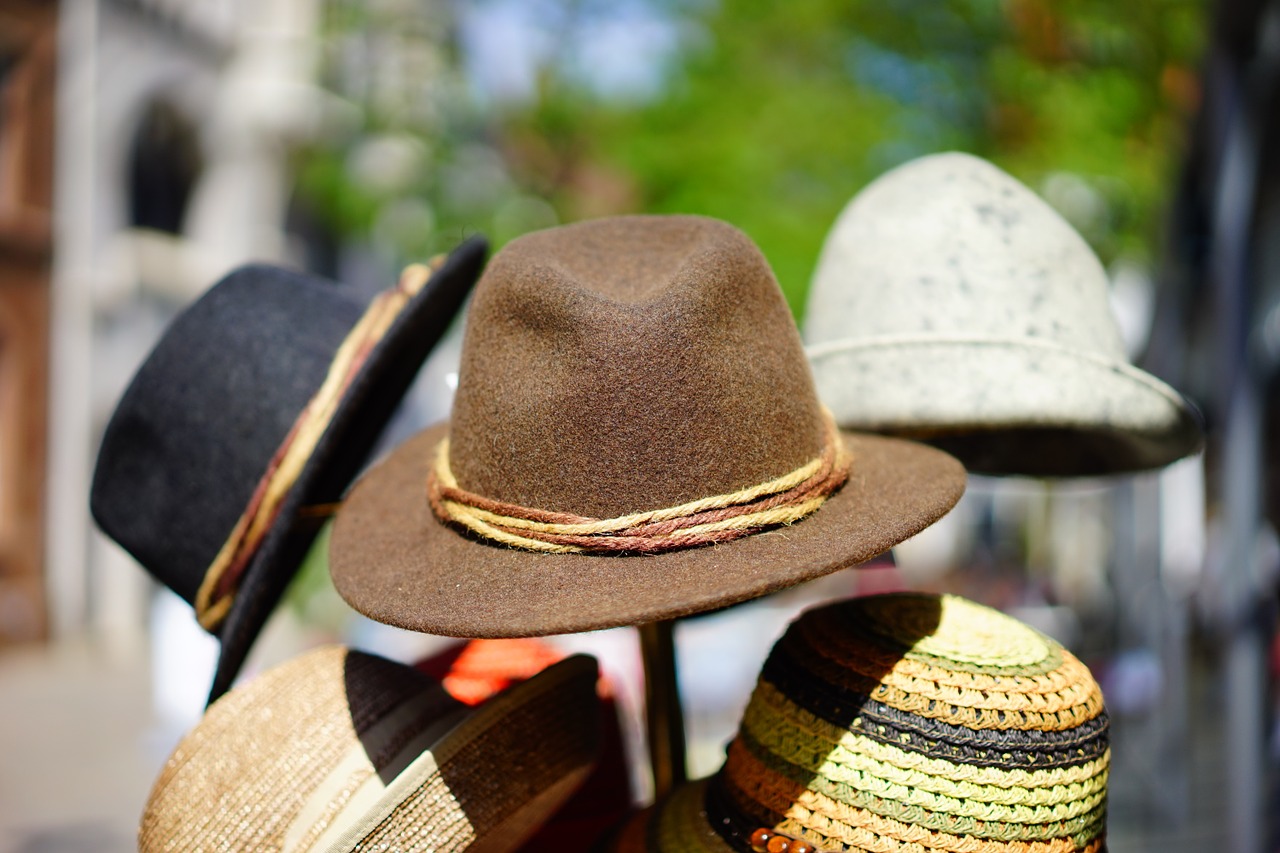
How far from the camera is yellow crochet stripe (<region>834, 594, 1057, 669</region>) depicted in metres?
1.05

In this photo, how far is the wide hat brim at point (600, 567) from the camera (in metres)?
0.91

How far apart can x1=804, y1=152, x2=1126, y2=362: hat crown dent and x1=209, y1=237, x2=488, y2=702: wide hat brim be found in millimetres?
573

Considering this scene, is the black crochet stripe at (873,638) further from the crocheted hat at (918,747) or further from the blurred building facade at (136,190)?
the blurred building facade at (136,190)

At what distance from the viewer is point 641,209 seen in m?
10.3

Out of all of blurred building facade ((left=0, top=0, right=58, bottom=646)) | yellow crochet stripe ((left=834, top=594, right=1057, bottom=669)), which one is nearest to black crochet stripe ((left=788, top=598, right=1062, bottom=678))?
yellow crochet stripe ((left=834, top=594, right=1057, bottom=669))

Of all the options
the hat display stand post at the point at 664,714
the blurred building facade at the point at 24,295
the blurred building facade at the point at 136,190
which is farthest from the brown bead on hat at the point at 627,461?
the blurred building facade at the point at 136,190

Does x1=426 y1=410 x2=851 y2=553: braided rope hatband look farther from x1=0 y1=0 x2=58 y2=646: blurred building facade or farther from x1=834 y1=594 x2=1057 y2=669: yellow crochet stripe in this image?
x1=0 y1=0 x2=58 y2=646: blurred building facade

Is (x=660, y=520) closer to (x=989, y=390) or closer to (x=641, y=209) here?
(x=989, y=390)

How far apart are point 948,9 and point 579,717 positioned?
25.0 feet

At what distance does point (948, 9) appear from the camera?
744cm

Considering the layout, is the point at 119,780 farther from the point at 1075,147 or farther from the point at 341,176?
the point at 1075,147

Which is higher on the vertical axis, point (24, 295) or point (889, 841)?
point (889, 841)

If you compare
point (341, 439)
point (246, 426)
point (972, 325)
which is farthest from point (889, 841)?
point (246, 426)

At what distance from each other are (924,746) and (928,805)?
6 centimetres
